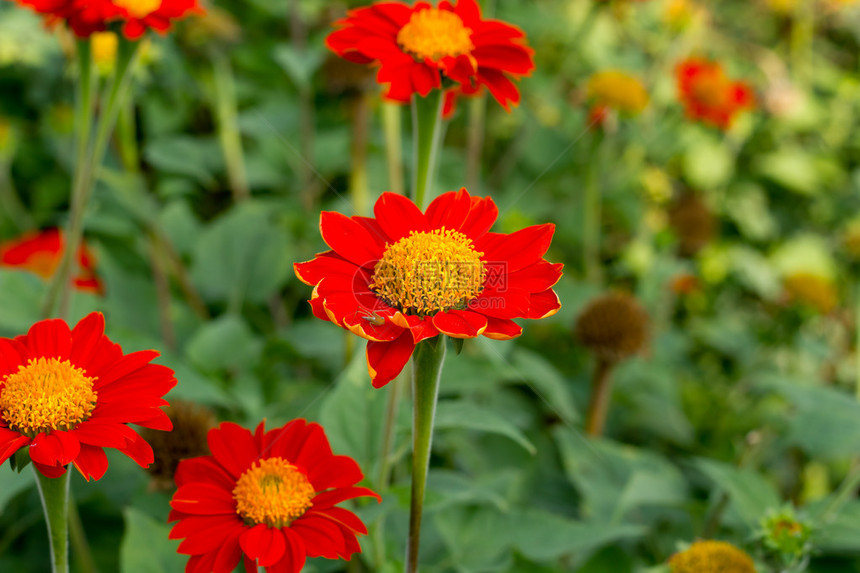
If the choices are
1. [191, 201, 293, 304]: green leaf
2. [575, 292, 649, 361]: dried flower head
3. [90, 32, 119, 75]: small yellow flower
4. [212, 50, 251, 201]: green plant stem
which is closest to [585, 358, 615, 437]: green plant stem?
[575, 292, 649, 361]: dried flower head

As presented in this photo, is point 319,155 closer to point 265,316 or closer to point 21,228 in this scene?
point 265,316

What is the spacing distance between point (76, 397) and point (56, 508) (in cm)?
10

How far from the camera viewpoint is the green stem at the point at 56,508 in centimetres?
62

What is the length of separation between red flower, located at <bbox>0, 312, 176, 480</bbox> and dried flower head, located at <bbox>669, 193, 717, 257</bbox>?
1.58 metres

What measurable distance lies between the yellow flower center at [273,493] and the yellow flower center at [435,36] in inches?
16.6

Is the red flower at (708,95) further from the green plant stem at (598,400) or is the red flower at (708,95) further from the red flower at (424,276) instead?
the red flower at (424,276)

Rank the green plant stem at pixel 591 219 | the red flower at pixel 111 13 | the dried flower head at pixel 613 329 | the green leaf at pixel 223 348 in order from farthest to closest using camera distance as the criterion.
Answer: the green plant stem at pixel 591 219 < the dried flower head at pixel 613 329 < the green leaf at pixel 223 348 < the red flower at pixel 111 13

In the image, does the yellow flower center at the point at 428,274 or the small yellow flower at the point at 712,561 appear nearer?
the yellow flower center at the point at 428,274

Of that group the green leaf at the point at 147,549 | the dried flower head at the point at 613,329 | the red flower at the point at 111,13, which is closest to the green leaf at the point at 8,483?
the green leaf at the point at 147,549

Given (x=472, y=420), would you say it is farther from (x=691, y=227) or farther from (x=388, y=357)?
(x=691, y=227)

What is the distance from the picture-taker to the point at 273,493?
630mm

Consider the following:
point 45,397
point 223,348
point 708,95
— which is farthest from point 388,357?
point 708,95

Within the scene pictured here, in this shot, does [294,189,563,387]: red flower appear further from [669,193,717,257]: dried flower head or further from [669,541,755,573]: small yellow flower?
[669,193,717,257]: dried flower head

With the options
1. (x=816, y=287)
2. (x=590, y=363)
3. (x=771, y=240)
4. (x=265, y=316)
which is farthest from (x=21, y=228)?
(x=771, y=240)
